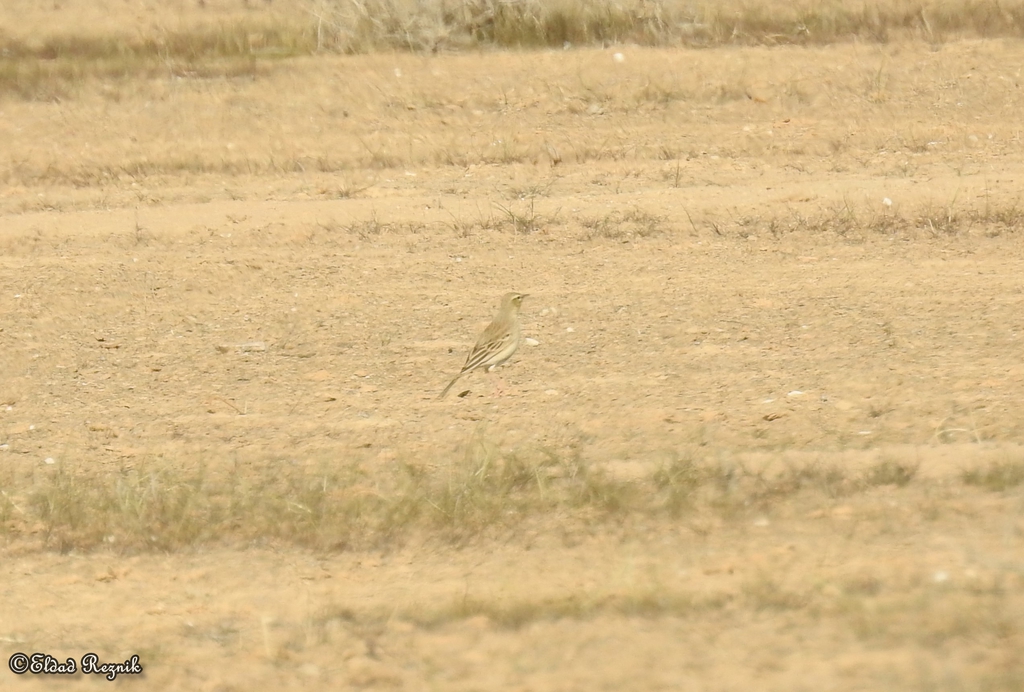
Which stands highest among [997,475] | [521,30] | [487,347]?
[521,30]

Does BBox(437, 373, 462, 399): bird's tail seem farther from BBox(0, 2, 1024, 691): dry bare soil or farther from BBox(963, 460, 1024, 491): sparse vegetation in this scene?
BBox(963, 460, 1024, 491): sparse vegetation

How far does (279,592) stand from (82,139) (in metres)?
8.56

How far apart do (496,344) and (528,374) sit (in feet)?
1.18

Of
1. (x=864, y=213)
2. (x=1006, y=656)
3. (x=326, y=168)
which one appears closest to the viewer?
(x=1006, y=656)

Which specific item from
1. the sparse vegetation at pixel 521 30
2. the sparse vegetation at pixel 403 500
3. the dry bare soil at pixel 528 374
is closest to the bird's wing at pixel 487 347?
the dry bare soil at pixel 528 374

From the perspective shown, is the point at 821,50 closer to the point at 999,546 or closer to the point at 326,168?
the point at 326,168

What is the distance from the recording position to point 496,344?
7.71 m

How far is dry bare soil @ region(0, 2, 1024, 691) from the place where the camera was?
5207 millimetres

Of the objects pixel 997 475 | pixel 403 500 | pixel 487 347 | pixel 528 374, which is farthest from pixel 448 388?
pixel 997 475

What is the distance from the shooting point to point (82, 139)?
42.6 feet

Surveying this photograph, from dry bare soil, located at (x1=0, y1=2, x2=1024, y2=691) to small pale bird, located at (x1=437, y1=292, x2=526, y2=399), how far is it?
21 centimetres

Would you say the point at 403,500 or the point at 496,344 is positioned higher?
the point at 496,344

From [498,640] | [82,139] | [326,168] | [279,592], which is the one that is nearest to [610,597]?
[498,640]

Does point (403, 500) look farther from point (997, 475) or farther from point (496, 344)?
point (997, 475)
